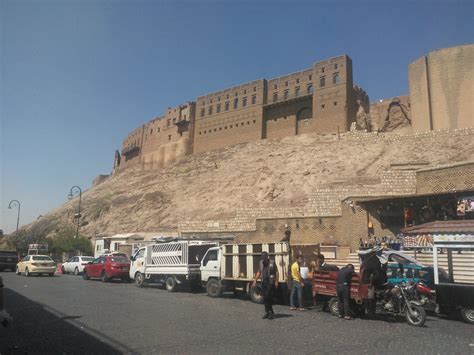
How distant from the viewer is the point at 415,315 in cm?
942

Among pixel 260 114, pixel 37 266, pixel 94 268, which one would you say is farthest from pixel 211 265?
pixel 260 114

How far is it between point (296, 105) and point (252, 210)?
34.2 m

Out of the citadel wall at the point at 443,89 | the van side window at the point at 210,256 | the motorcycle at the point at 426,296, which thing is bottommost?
the motorcycle at the point at 426,296

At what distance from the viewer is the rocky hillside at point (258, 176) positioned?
39.5 meters

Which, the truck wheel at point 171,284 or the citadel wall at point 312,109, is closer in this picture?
the truck wheel at point 171,284

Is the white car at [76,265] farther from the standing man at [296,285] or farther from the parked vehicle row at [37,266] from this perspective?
the standing man at [296,285]

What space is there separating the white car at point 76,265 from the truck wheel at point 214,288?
1530 centimetres

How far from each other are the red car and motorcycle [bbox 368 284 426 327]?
14.2 m

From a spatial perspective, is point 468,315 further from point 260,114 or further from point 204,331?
point 260,114

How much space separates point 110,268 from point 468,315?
54.1 ft

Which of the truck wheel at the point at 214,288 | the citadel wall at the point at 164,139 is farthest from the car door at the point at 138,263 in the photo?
the citadel wall at the point at 164,139

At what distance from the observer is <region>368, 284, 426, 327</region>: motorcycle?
9391 mm

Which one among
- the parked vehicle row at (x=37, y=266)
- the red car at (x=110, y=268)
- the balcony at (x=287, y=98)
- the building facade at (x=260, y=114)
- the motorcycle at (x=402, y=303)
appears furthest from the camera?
the balcony at (x=287, y=98)

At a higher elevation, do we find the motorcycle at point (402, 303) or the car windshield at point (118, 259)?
the car windshield at point (118, 259)
